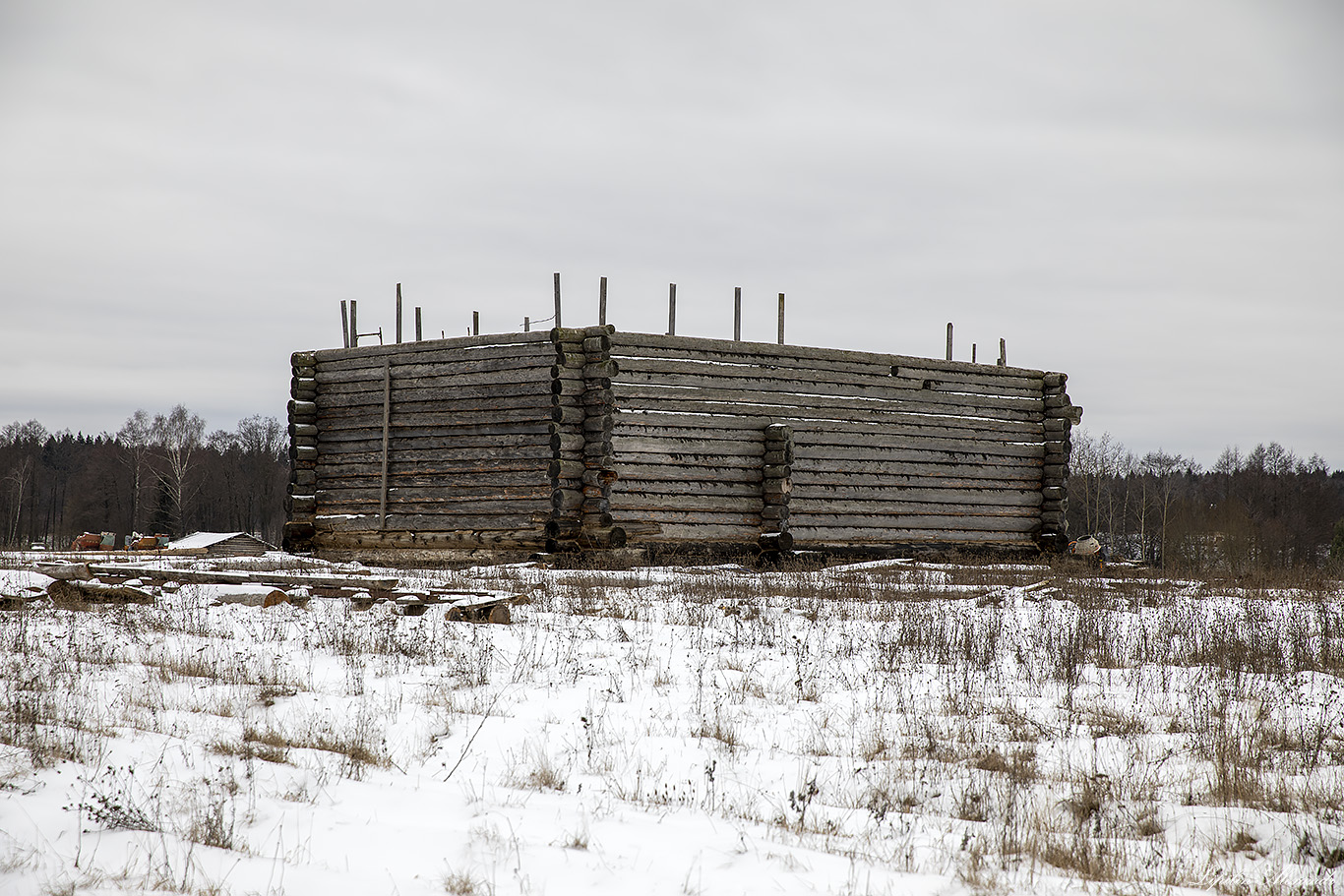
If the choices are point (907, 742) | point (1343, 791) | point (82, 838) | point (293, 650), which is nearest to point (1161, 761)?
point (1343, 791)

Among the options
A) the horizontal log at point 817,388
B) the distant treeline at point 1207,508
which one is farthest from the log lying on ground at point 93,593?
the distant treeline at point 1207,508

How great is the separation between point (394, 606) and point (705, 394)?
988 cm

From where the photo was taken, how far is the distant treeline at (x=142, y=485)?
6172 centimetres

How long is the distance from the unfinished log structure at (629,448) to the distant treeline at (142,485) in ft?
137

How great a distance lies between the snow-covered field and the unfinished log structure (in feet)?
30.0

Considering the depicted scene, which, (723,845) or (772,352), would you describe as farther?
(772,352)

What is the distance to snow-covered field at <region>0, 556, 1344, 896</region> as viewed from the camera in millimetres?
3387

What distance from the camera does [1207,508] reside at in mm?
55031

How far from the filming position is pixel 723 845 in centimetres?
359

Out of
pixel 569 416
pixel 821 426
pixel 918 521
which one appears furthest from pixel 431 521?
pixel 918 521

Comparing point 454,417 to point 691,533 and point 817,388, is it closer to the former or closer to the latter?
point 691,533

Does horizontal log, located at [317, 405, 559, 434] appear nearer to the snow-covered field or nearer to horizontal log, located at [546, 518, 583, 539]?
horizontal log, located at [546, 518, 583, 539]

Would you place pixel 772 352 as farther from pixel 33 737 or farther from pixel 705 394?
pixel 33 737

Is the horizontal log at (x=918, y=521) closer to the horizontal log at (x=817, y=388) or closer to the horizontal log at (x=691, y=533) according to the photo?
the horizontal log at (x=691, y=533)
